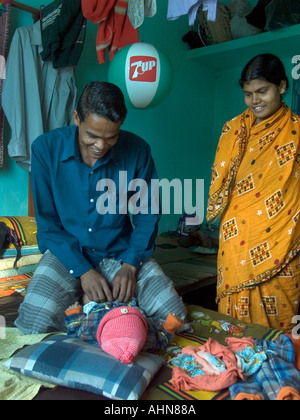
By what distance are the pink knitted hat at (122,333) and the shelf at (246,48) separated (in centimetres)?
291

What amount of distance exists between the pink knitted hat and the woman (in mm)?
850

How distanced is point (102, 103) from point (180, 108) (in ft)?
8.70

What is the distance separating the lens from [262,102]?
1.88m

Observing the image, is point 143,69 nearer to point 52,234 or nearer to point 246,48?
point 52,234

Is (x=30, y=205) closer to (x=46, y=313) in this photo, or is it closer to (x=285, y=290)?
(x=46, y=313)

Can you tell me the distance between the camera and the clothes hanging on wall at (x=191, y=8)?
2047mm

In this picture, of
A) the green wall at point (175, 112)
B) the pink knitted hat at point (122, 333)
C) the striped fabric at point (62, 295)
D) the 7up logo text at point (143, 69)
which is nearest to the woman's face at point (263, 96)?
the 7up logo text at point (143, 69)

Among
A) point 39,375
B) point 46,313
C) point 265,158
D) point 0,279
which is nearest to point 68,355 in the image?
point 39,375

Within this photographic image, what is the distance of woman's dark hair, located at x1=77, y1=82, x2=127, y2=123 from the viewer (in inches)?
56.9

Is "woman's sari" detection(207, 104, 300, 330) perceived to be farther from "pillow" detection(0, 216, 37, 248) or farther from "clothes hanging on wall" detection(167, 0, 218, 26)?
"pillow" detection(0, 216, 37, 248)

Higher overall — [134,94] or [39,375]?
[134,94]

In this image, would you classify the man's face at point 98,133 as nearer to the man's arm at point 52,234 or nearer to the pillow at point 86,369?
the man's arm at point 52,234

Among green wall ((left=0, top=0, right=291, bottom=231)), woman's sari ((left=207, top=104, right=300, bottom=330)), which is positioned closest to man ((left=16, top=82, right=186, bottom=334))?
woman's sari ((left=207, top=104, right=300, bottom=330))
